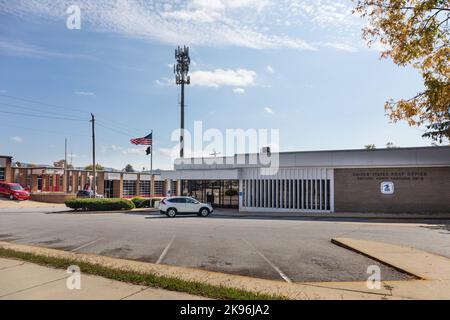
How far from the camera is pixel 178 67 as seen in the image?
4925cm

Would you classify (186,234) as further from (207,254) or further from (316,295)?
(316,295)

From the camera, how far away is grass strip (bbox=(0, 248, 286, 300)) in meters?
6.16

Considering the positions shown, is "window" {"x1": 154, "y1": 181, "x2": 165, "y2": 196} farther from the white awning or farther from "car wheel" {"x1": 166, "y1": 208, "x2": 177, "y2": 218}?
"car wheel" {"x1": 166, "y1": 208, "x2": 177, "y2": 218}

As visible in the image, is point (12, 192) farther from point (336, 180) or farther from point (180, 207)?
point (336, 180)

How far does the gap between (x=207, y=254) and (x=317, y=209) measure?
2026 centimetres

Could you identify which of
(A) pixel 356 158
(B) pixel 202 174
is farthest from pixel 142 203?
(A) pixel 356 158

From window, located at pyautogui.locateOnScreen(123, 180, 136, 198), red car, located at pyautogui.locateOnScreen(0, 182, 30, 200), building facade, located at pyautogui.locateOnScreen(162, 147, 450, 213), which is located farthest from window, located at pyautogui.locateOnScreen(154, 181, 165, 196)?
building facade, located at pyautogui.locateOnScreen(162, 147, 450, 213)

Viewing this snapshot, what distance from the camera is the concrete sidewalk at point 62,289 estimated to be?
610 centimetres

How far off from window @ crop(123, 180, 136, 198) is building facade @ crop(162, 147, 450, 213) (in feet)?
96.3

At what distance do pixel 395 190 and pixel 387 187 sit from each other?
0.59 metres

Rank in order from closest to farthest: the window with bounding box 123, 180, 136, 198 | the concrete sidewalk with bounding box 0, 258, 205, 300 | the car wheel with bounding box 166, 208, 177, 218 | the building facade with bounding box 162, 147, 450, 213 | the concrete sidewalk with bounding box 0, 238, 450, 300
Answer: the concrete sidewalk with bounding box 0, 258, 205, 300, the concrete sidewalk with bounding box 0, 238, 450, 300, the building facade with bounding box 162, 147, 450, 213, the car wheel with bounding box 166, 208, 177, 218, the window with bounding box 123, 180, 136, 198

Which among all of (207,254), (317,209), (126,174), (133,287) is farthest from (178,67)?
(133,287)

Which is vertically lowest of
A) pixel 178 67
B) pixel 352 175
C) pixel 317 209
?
pixel 317 209

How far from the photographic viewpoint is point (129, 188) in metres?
62.6
